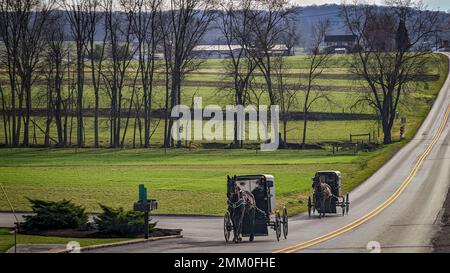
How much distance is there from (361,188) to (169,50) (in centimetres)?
5061

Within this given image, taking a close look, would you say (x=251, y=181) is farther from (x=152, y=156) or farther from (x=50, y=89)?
(x=50, y=89)

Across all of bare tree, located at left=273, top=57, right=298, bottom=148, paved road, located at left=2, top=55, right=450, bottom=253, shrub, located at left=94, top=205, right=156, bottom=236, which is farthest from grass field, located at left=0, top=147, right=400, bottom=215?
shrub, located at left=94, top=205, right=156, bottom=236

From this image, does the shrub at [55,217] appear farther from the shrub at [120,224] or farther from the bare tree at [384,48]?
the bare tree at [384,48]

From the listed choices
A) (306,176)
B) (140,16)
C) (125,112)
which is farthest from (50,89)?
(306,176)

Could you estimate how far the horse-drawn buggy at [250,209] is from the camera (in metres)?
34.9

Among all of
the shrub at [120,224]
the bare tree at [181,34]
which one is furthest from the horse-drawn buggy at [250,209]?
the bare tree at [181,34]

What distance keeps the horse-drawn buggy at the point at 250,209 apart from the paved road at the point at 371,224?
0.53 metres

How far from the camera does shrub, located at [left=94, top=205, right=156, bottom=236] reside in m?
38.3

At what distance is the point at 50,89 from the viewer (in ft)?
369

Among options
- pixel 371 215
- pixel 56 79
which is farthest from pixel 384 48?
pixel 371 215

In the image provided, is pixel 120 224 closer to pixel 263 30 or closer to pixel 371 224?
pixel 371 224

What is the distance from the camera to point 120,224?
3847 centimetres

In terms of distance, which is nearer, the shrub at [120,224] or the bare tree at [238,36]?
the shrub at [120,224]

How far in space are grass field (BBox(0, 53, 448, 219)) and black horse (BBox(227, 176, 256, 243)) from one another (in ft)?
47.3
